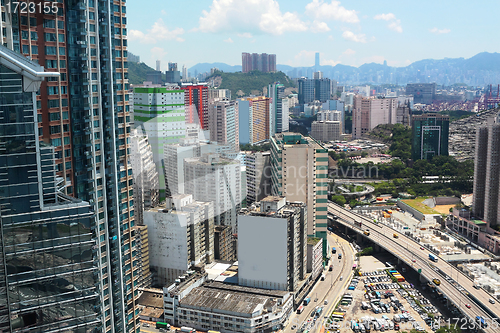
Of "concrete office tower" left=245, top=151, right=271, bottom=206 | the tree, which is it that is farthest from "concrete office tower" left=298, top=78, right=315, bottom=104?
"concrete office tower" left=245, top=151, right=271, bottom=206

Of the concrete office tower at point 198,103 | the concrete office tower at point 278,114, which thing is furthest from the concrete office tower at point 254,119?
the concrete office tower at point 198,103

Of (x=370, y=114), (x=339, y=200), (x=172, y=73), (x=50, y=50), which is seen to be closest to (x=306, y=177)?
(x=339, y=200)

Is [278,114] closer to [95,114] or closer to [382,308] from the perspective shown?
[382,308]

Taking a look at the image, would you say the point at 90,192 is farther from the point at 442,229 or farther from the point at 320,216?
the point at 442,229

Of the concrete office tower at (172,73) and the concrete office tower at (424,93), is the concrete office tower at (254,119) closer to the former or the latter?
the concrete office tower at (172,73)

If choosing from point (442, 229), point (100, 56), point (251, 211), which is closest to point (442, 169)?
point (442, 229)
